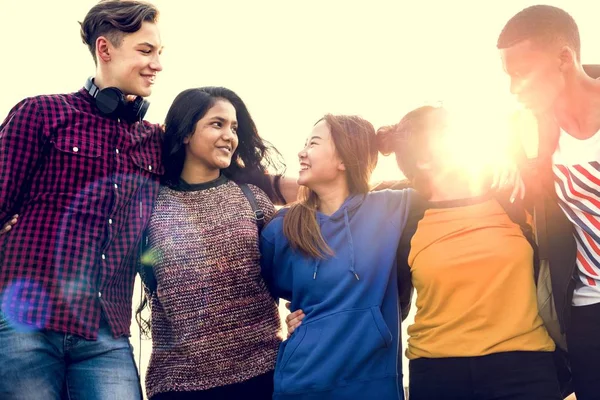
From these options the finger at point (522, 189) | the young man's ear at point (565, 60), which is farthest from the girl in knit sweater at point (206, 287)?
the young man's ear at point (565, 60)

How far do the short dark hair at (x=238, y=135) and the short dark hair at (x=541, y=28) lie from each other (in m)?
1.61

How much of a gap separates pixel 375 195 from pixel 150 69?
141 centimetres

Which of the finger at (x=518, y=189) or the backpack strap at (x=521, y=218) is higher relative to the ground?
the finger at (x=518, y=189)

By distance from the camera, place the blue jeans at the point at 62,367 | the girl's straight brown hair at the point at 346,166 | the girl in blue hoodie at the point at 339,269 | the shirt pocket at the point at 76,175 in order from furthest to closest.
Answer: the girl's straight brown hair at the point at 346,166, the girl in blue hoodie at the point at 339,269, the shirt pocket at the point at 76,175, the blue jeans at the point at 62,367

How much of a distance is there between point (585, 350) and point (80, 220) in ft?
7.97

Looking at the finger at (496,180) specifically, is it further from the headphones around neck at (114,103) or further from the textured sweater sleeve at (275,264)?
the headphones around neck at (114,103)

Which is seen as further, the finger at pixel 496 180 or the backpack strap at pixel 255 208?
the backpack strap at pixel 255 208

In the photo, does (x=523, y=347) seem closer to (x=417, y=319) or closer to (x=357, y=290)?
(x=417, y=319)

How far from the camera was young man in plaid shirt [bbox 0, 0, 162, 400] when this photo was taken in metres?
2.96

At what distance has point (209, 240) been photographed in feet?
11.8

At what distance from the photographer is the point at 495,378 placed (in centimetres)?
311

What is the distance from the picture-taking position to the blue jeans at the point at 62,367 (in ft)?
9.44

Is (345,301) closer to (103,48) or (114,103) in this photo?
A: (114,103)

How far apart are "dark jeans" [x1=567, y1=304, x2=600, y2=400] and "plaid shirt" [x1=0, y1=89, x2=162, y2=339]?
2124 millimetres
